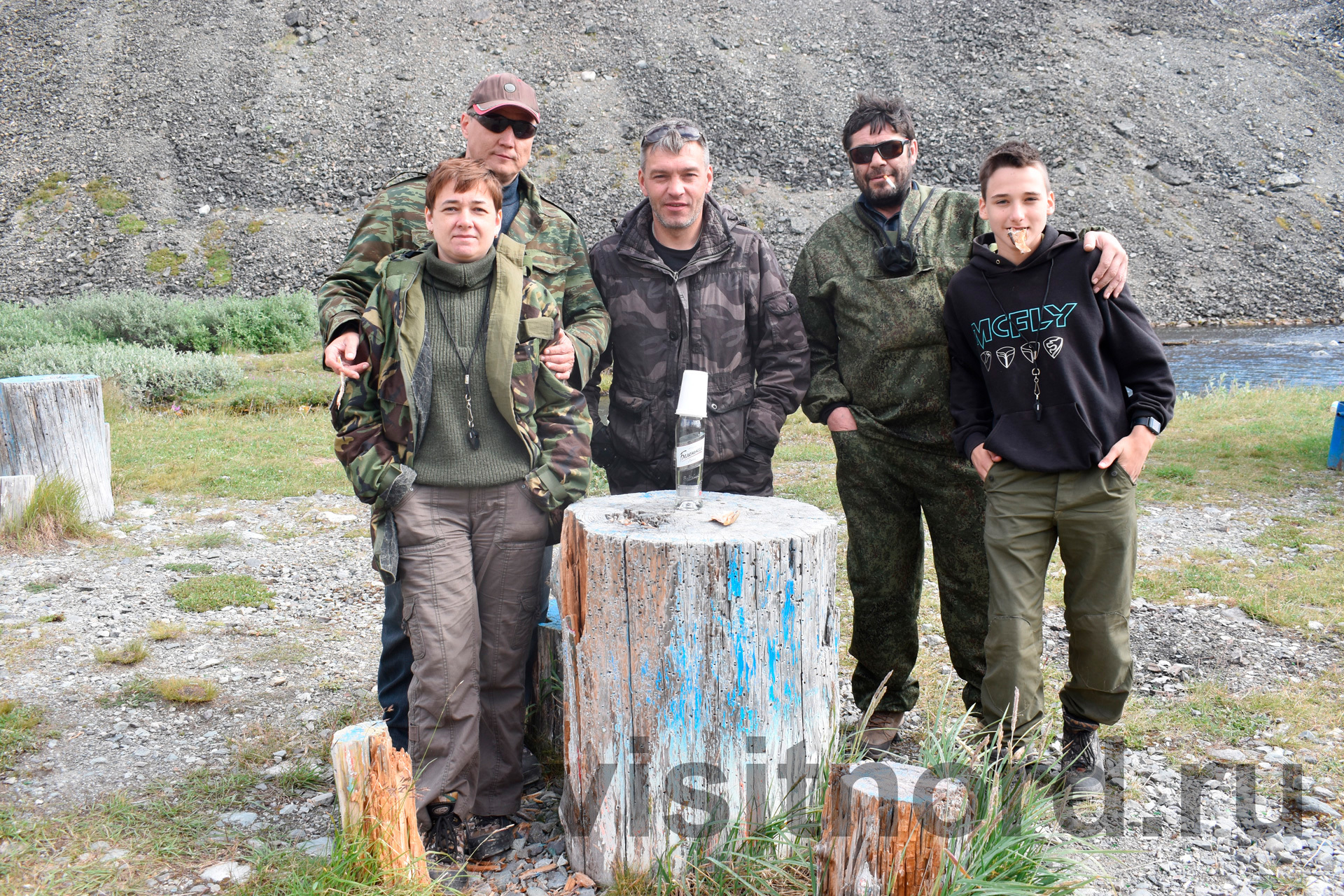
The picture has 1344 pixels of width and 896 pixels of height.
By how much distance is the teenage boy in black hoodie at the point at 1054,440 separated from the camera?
2980 millimetres

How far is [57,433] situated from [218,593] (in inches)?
88.0

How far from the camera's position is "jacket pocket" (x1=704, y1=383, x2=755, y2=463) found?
3580 millimetres

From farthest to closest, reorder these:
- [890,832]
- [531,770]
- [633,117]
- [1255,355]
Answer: [633,117]
[1255,355]
[531,770]
[890,832]

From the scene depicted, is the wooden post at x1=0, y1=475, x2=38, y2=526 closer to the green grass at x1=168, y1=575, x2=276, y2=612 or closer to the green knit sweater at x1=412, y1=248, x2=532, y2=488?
the green grass at x1=168, y1=575, x2=276, y2=612

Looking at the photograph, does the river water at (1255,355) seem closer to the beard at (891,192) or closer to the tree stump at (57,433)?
the beard at (891,192)

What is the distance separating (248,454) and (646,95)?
89.0 feet

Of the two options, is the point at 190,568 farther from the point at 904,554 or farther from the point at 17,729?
the point at 904,554

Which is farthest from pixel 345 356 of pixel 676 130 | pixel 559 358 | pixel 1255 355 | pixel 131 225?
pixel 131 225

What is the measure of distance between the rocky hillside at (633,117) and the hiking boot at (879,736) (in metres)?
24.8

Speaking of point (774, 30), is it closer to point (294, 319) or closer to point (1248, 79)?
point (1248, 79)

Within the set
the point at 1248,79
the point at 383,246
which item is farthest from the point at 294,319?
the point at 1248,79

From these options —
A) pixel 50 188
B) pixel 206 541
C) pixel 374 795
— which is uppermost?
pixel 50 188

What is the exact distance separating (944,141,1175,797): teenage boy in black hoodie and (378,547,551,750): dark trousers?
1583 mm

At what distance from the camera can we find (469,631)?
10.0ft
